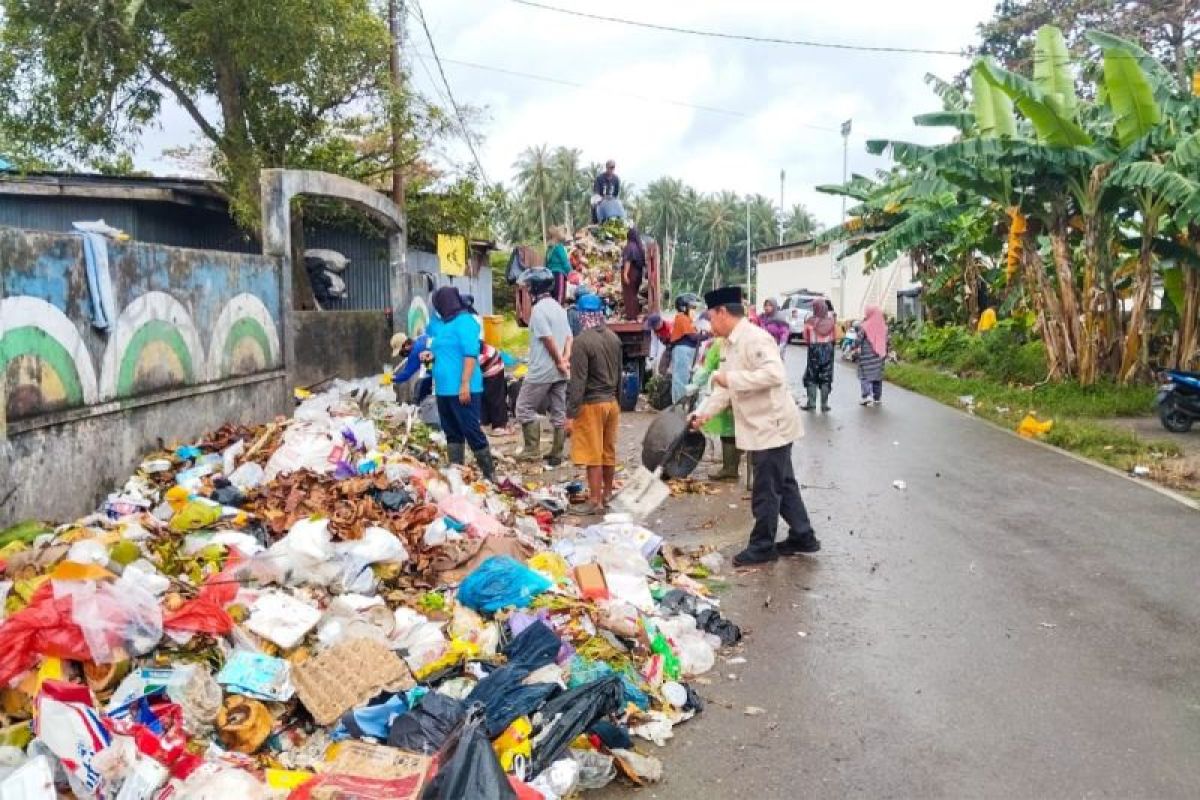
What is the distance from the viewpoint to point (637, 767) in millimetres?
4184

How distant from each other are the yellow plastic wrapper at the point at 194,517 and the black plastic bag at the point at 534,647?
2423mm

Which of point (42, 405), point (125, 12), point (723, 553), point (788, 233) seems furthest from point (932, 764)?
point (788, 233)

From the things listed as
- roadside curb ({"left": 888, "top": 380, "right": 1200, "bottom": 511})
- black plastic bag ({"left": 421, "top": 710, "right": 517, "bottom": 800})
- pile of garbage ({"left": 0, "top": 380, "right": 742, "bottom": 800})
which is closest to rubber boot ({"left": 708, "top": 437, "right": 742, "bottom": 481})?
pile of garbage ({"left": 0, "top": 380, "right": 742, "bottom": 800})

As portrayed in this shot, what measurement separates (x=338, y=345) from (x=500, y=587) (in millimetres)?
8273

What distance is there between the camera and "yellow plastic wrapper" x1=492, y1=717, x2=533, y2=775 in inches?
159

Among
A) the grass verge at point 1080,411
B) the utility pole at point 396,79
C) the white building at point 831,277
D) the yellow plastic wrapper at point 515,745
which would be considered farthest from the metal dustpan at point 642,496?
the white building at point 831,277

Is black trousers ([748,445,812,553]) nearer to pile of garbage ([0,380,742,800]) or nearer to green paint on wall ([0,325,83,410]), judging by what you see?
pile of garbage ([0,380,742,800])

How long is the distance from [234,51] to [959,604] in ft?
46.1

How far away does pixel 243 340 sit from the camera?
1028 centimetres

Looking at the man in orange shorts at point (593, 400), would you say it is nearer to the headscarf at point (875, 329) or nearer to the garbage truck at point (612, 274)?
the garbage truck at point (612, 274)

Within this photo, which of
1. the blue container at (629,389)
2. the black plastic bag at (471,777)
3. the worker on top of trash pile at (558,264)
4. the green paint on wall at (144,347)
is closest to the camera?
the black plastic bag at (471,777)

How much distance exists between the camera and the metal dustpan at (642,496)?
333 inches

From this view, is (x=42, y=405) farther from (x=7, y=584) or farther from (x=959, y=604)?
(x=959, y=604)

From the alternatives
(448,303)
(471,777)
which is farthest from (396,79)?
(471,777)
